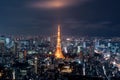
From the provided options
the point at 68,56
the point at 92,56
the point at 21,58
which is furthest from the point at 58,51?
the point at 21,58

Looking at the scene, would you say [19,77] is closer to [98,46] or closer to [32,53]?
[32,53]

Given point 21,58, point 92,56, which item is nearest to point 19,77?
point 21,58

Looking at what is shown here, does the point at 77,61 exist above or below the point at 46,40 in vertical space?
below

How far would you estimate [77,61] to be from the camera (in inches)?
595

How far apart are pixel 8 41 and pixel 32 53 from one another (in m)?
2.58

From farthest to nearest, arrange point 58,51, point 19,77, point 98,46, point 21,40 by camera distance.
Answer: point 21,40
point 98,46
point 58,51
point 19,77

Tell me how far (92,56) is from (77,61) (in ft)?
4.51

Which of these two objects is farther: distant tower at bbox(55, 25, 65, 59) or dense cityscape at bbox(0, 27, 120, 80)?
distant tower at bbox(55, 25, 65, 59)

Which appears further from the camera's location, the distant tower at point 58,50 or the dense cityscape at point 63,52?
the distant tower at point 58,50

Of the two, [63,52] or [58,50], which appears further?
[63,52]

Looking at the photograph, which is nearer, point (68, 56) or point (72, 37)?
point (68, 56)

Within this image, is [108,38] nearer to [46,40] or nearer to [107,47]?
[107,47]

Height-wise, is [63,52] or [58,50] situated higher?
[58,50]

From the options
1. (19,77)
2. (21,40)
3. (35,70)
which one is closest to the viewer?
(19,77)
